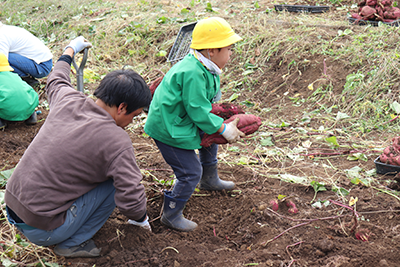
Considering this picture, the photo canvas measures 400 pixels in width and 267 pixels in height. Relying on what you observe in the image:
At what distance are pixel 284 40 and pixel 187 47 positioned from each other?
4.87 ft

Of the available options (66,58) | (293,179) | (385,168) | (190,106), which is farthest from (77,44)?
(385,168)

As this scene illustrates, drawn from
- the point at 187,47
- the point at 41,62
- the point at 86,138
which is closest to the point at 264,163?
the point at 86,138

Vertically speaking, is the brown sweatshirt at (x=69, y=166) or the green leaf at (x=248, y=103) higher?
the brown sweatshirt at (x=69, y=166)

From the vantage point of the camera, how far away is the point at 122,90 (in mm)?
1942

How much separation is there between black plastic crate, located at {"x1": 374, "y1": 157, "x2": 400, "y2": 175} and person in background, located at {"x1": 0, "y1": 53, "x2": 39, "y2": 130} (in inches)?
147

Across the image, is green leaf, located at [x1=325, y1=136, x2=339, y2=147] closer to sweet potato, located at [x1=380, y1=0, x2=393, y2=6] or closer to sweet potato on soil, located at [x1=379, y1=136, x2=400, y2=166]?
sweet potato on soil, located at [x1=379, y1=136, x2=400, y2=166]

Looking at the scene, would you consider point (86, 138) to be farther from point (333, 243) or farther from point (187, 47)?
point (187, 47)

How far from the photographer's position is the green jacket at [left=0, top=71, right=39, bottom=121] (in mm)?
3973

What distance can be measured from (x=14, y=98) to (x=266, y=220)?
3.16 m

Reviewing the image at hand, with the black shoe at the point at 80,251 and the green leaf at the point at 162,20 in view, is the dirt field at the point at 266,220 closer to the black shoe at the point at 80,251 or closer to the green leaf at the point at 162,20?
the black shoe at the point at 80,251

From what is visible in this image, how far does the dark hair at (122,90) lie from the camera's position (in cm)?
194

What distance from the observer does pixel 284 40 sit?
5375 mm

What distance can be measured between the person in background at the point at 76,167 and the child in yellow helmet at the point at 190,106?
0.82ft

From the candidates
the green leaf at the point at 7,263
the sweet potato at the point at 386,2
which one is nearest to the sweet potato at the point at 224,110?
the green leaf at the point at 7,263
